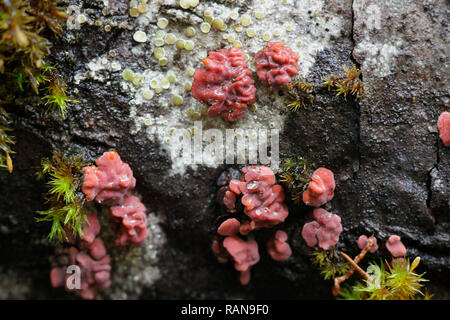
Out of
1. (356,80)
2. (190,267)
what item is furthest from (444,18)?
(190,267)

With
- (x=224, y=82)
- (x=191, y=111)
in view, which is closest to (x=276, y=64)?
(x=224, y=82)

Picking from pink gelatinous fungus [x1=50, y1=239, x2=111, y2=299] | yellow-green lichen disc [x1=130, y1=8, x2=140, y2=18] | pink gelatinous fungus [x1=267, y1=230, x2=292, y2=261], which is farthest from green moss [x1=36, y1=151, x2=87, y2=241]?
pink gelatinous fungus [x1=267, y1=230, x2=292, y2=261]

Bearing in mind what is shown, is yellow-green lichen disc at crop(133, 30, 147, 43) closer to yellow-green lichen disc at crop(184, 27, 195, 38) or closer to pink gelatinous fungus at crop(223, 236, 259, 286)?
yellow-green lichen disc at crop(184, 27, 195, 38)

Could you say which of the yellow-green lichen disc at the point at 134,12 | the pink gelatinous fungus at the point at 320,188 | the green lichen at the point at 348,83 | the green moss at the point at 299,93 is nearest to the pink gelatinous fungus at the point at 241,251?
the pink gelatinous fungus at the point at 320,188

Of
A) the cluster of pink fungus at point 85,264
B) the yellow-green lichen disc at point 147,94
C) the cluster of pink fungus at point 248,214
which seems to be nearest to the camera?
the cluster of pink fungus at point 248,214

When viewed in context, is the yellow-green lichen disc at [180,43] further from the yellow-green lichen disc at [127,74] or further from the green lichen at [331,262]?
the green lichen at [331,262]
